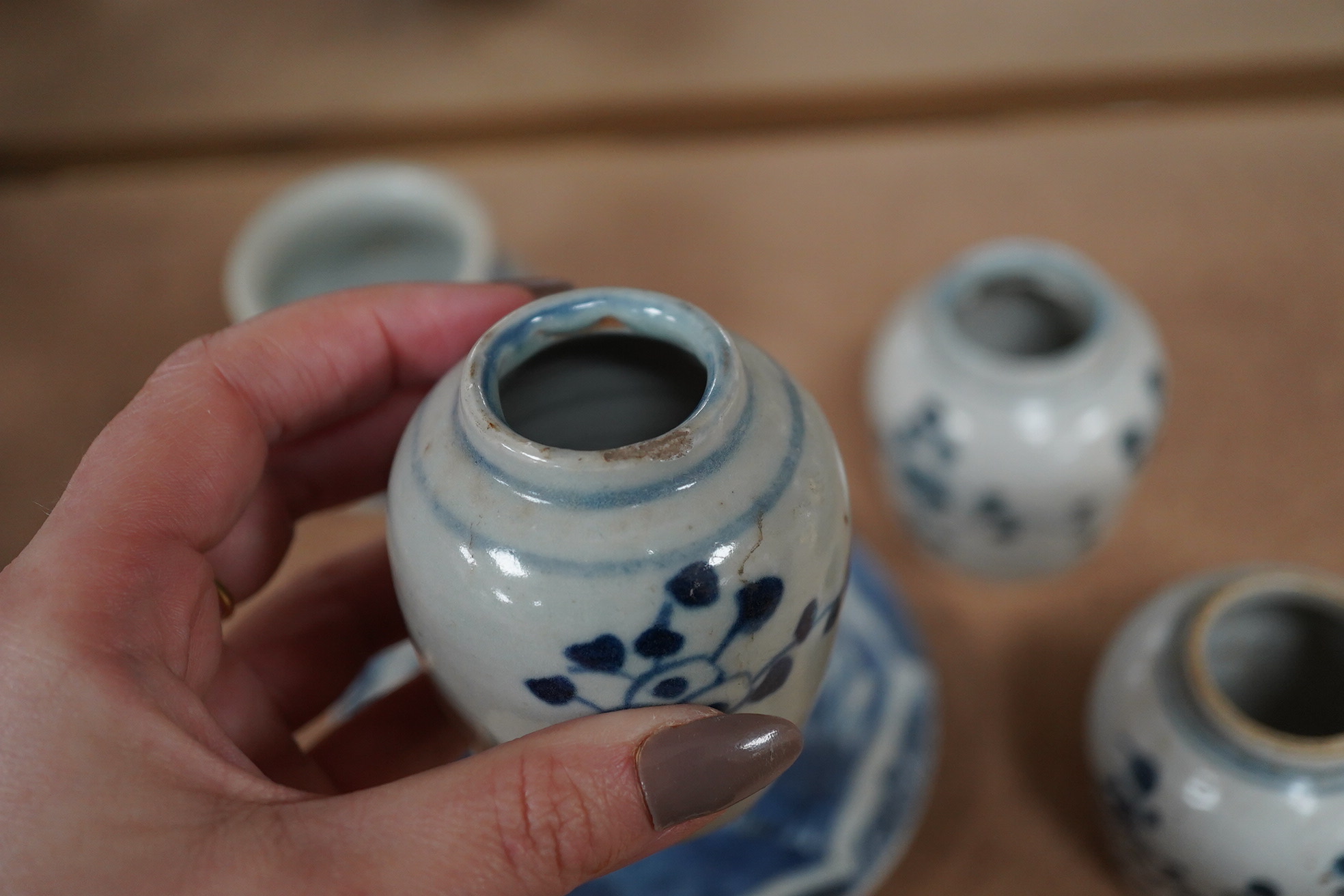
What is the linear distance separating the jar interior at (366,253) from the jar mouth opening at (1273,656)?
0.78 m

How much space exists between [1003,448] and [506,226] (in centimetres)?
77

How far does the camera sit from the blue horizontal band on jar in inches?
19.1

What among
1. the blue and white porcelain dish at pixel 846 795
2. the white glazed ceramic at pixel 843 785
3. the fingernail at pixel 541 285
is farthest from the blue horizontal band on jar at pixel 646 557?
the blue and white porcelain dish at pixel 846 795

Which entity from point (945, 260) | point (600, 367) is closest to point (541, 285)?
point (600, 367)

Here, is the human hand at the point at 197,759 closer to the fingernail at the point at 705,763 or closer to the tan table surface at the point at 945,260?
the fingernail at the point at 705,763

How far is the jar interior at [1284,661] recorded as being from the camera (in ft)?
2.53

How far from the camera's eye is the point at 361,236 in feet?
3.88

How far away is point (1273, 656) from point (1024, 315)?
395 millimetres

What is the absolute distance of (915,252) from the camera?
4.53 feet

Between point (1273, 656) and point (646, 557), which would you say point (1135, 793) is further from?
point (646, 557)

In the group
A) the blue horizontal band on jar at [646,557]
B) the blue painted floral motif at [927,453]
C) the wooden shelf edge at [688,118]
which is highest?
the blue horizontal band on jar at [646,557]

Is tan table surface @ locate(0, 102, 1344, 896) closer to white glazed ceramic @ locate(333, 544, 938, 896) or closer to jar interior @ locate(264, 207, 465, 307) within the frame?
white glazed ceramic @ locate(333, 544, 938, 896)

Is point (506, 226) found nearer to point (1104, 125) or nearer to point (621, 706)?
point (1104, 125)

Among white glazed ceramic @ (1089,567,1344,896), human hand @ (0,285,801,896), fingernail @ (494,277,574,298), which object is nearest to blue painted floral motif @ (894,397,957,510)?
white glazed ceramic @ (1089,567,1344,896)
